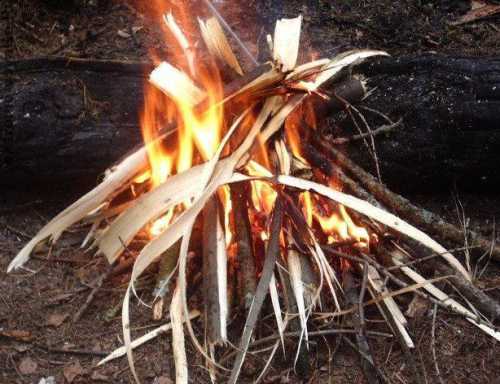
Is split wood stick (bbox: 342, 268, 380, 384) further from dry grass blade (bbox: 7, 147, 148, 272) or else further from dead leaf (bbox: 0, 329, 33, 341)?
dead leaf (bbox: 0, 329, 33, 341)

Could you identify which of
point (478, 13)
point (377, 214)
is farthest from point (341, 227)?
point (478, 13)

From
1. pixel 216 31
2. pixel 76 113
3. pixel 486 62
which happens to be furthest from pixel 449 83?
pixel 76 113

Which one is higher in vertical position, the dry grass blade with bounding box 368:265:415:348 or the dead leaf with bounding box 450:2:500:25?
the dead leaf with bounding box 450:2:500:25

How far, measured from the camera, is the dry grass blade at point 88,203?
2.71 meters

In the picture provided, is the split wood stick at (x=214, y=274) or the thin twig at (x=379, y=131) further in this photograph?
the thin twig at (x=379, y=131)

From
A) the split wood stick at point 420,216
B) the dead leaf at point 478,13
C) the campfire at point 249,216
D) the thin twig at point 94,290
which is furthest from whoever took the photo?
the dead leaf at point 478,13

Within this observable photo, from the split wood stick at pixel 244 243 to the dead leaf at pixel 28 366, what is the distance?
85cm

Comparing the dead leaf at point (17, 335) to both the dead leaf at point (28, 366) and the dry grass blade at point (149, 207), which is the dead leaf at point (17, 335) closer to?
the dead leaf at point (28, 366)

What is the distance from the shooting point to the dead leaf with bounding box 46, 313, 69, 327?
99.4 inches

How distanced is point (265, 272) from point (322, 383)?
1.55 ft

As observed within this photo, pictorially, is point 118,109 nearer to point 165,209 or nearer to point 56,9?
point 165,209

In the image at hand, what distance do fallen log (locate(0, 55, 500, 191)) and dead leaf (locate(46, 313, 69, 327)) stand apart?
28.8 inches

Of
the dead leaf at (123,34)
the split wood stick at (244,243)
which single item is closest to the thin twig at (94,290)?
the split wood stick at (244,243)

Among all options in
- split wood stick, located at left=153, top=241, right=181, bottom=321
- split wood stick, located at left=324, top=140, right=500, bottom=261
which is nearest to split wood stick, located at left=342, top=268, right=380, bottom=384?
split wood stick, located at left=324, top=140, right=500, bottom=261
